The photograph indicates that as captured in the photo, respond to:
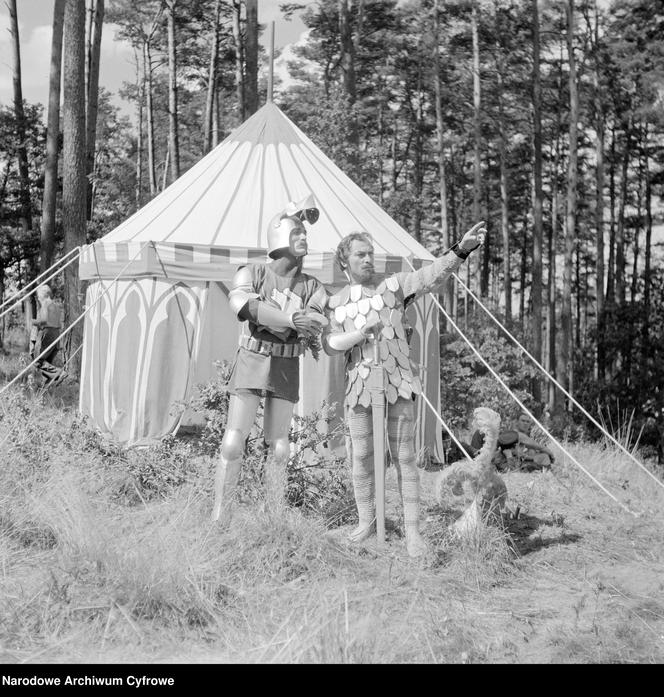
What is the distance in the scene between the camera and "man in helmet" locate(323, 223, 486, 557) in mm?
3967

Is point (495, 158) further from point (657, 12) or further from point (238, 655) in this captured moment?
point (238, 655)

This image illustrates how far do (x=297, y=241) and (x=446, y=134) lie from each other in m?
24.0

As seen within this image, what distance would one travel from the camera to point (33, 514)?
396cm

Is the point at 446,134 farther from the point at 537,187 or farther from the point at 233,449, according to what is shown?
the point at 233,449

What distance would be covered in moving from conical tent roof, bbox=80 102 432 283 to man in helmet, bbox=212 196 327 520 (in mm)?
2196

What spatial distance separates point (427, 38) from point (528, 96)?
3446 mm

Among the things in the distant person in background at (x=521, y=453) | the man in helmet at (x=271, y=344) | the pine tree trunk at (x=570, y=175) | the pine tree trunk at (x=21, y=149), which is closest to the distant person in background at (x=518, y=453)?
the distant person in background at (x=521, y=453)

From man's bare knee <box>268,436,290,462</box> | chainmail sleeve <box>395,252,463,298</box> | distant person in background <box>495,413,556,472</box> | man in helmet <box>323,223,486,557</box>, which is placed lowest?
distant person in background <box>495,413,556,472</box>

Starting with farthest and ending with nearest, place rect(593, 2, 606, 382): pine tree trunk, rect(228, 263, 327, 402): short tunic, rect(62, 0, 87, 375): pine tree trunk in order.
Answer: rect(593, 2, 606, 382): pine tree trunk → rect(62, 0, 87, 375): pine tree trunk → rect(228, 263, 327, 402): short tunic

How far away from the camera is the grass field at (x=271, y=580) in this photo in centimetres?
287

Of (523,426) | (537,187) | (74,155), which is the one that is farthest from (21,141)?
(523,426)

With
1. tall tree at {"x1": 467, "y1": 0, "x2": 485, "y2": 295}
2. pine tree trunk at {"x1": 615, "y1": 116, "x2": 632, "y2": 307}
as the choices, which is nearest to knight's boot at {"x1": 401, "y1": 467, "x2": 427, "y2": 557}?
tall tree at {"x1": 467, "y1": 0, "x2": 485, "y2": 295}

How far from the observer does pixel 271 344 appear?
13.8ft

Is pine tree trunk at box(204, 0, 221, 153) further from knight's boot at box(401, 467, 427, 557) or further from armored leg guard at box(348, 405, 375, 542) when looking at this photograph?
knight's boot at box(401, 467, 427, 557)
